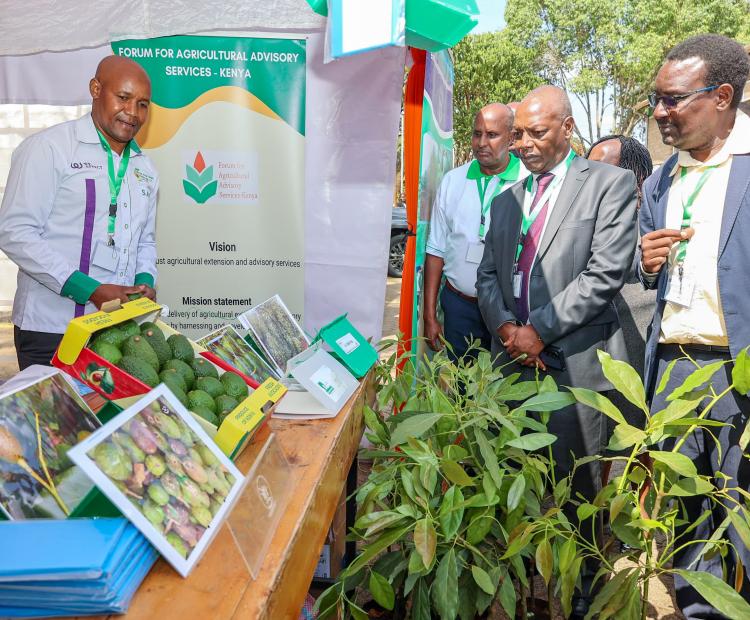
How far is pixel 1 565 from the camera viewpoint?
2.85 feet

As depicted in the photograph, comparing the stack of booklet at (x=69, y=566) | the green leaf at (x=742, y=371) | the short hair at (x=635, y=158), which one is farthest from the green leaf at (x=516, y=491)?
the short hair at (x=635, y=158)

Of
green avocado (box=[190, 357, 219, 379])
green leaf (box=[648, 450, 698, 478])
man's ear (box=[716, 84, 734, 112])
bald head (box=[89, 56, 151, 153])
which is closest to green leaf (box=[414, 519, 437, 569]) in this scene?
green leaf (box=[648, 450, 698, 478])

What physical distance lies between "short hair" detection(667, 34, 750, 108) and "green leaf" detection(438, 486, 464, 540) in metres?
1.42

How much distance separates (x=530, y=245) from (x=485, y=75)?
19.2 m

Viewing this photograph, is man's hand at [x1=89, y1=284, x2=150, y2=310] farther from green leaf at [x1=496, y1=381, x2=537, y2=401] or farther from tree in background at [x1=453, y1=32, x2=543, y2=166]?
tree in background at [x1=453, y1=32, x2=543, y2=166]

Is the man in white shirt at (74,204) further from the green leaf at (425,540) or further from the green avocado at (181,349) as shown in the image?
the green leaf at (425,540)

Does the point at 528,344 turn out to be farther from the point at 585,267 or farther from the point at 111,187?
the point at 111,187

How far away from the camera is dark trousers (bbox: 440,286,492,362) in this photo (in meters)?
3.35

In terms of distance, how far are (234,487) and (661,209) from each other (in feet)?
5.50

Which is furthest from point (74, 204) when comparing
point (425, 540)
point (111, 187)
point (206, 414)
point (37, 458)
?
point (425, 540)

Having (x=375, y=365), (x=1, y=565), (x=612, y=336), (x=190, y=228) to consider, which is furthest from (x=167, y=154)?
(x=1, y=565)

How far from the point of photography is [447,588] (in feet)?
4.45

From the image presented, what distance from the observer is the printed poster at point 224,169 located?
3064 mm

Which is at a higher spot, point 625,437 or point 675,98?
point 675,98
